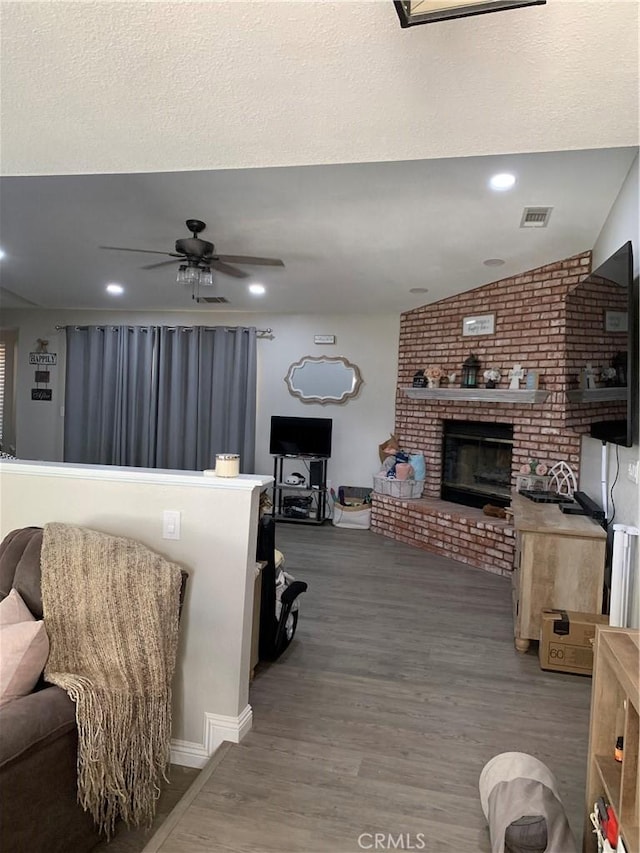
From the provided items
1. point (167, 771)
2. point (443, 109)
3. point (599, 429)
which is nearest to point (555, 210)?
point (599, 429)

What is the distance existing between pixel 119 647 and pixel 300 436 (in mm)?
4589

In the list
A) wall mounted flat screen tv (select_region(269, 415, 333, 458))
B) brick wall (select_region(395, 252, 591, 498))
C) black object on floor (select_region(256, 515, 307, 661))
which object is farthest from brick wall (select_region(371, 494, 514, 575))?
black object on floor (select_region(256, 515, 307, 661))

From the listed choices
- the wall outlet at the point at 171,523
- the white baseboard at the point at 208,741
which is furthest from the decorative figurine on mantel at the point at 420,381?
the white baseboard at the point at 208,741

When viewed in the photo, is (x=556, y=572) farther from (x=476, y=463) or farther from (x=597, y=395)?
(x=476, y=463)

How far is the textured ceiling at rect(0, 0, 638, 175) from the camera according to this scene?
1224 mm

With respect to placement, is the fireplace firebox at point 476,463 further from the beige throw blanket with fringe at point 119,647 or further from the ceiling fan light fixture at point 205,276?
the beige throw blanket with fringe at point 119,647

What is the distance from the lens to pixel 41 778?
1.43 metres

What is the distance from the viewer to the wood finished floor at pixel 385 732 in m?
1.69

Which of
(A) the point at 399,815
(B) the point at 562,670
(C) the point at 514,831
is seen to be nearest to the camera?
(C) the point at 514,831

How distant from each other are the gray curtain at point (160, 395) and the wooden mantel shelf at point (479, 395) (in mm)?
2211

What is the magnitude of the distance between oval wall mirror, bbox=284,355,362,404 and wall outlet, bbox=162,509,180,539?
4.43 meters

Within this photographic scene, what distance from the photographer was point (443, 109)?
1497 mm

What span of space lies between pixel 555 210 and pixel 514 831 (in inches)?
134

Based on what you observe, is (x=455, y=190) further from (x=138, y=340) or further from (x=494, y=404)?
(x=138, y=340)
